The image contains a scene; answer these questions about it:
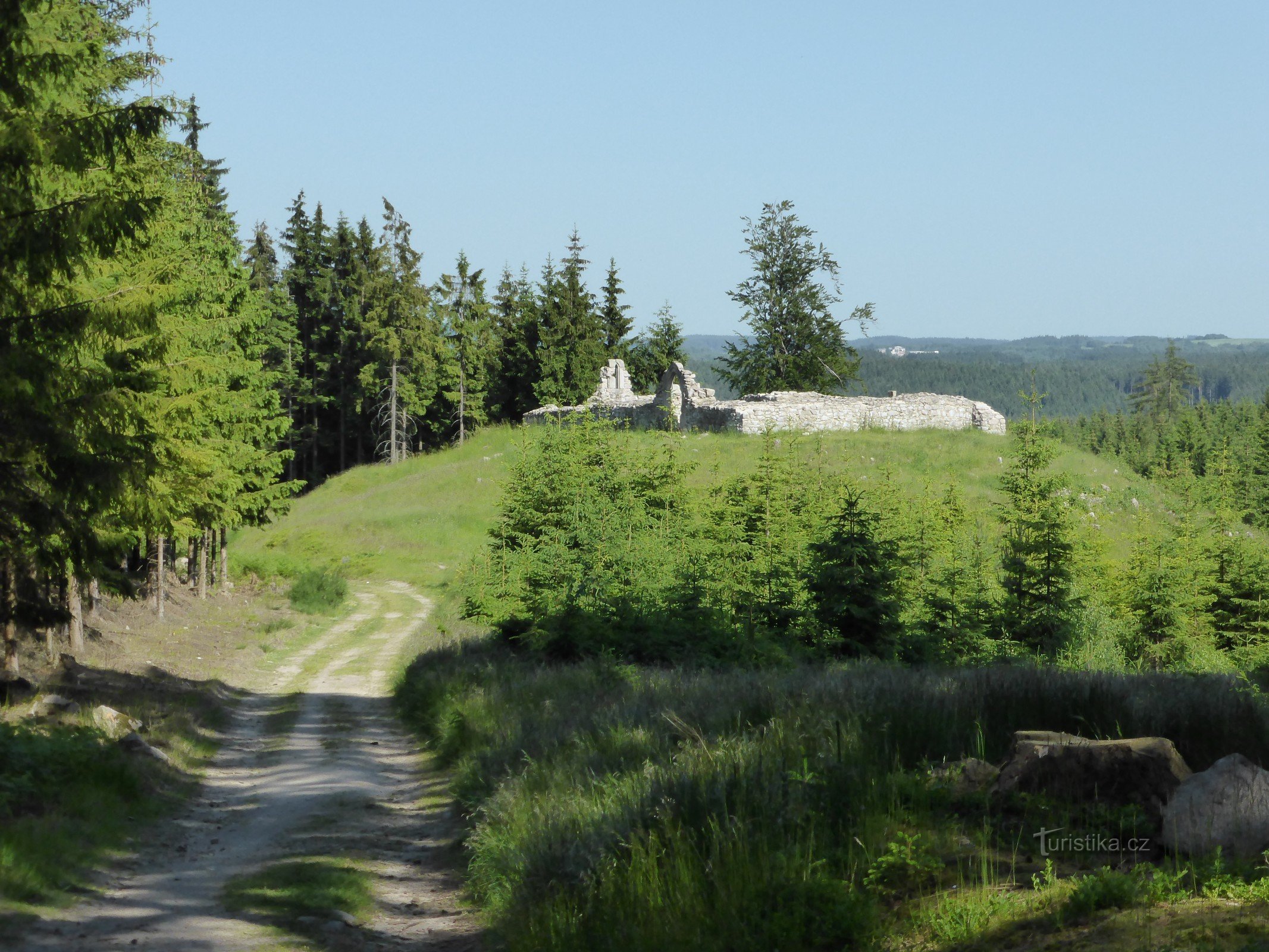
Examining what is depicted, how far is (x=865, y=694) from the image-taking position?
26.3ft

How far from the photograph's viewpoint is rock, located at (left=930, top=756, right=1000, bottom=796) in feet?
19.0

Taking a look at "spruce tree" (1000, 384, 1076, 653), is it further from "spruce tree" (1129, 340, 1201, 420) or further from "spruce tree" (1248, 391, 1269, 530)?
"spruce tree" (1129, 340, 1201, 420)

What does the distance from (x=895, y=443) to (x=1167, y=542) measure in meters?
20.7

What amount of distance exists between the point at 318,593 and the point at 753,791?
2766 cm

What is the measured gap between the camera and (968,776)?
232 inches

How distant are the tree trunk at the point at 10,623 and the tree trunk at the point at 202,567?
15439mm

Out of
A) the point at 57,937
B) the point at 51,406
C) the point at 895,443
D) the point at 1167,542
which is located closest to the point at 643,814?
the point at 57,937

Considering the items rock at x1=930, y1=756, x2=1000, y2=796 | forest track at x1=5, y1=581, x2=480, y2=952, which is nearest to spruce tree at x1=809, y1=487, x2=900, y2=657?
forest track at x1=5, y1=581, x2=480, y2=952

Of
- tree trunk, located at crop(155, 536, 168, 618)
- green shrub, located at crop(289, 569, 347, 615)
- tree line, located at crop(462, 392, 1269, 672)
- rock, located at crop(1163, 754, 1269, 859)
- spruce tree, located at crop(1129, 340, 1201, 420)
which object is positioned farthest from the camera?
spruce tree, located at crop(1129, 340, 1201, 420)

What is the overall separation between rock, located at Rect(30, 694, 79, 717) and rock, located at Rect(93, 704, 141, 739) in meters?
0.26

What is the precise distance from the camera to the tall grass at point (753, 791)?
519cm

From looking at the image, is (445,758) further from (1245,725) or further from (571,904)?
(1245,725)

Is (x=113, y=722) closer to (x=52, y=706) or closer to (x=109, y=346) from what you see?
(x=52, y=706)

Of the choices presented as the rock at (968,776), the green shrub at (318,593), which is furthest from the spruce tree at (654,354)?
the rock at (968,776)
